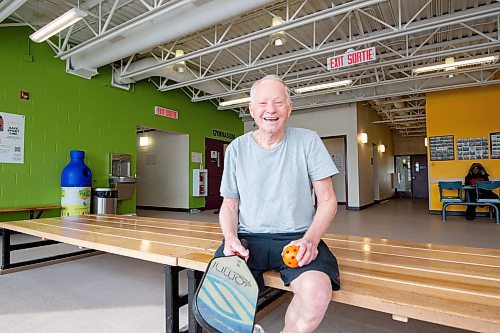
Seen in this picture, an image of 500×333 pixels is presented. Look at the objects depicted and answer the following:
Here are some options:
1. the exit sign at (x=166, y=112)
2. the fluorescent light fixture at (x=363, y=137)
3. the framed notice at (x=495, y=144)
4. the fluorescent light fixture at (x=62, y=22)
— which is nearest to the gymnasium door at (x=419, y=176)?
the fluorescent light fixture at (x=363, y=137)

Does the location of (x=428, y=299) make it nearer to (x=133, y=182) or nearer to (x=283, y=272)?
(x=283, y=272)

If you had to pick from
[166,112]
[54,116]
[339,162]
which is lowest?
[339,162]

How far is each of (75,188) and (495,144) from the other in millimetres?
8347

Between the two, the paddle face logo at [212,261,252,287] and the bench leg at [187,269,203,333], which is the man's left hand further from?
the bench leg at [187,269,203,333]

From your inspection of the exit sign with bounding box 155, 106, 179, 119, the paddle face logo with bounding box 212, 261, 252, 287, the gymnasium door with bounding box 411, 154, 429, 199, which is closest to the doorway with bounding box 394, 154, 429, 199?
the gymnasium door with bounding box 411, 154, 429, 199

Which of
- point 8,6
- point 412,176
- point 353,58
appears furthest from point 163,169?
point 412,176

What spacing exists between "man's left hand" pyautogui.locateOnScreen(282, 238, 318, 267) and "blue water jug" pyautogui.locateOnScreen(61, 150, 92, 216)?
5.01 m

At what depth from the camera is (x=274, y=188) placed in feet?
4.04

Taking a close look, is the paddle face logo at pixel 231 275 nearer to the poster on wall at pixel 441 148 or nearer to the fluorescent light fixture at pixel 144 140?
the poster on wall at pixel 441 148

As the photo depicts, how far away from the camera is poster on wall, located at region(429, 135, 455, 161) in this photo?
6953 millimetres

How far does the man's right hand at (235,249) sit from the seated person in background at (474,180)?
6647 millimetres

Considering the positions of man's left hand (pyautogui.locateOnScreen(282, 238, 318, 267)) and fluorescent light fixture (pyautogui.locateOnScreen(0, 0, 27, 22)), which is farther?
fluorescent light fixture (pyautogui.locateOnScreen(0, 0, 27, 22))

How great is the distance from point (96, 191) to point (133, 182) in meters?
0.97

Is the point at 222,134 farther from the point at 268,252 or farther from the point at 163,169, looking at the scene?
the point at 268,252
